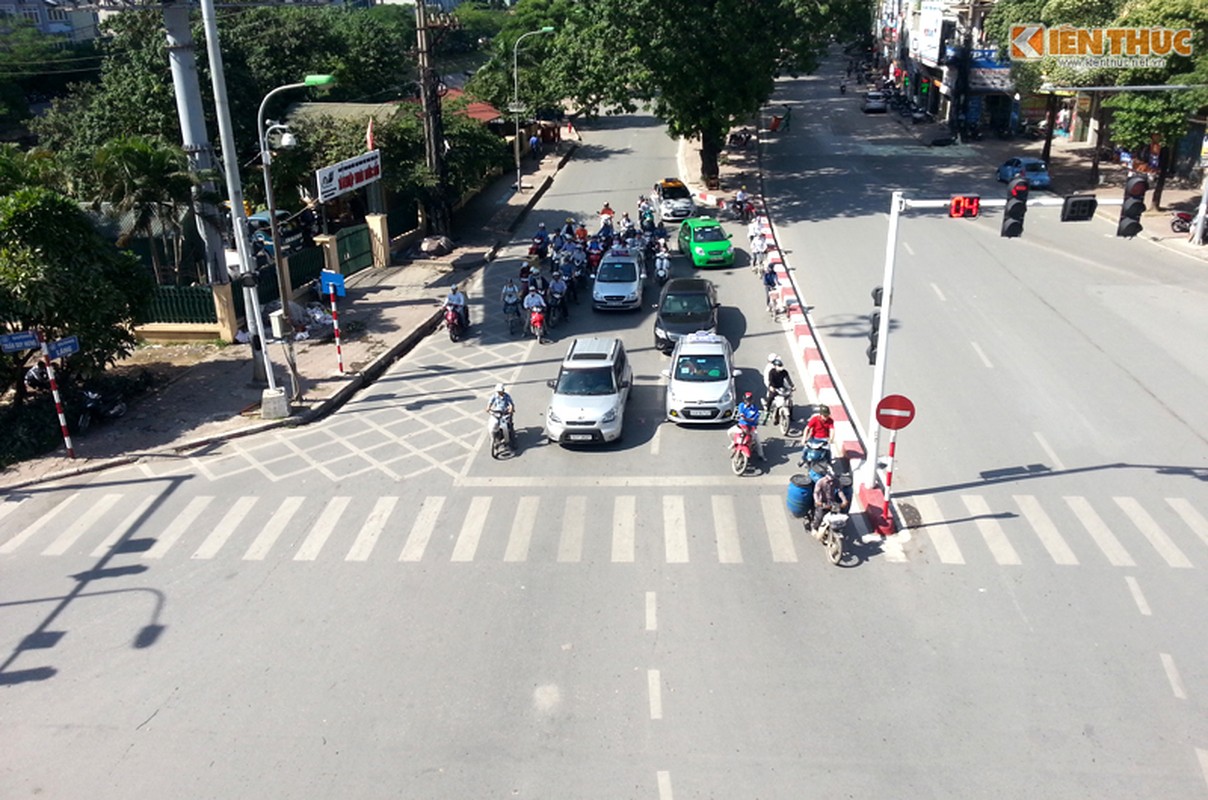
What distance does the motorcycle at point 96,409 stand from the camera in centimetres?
1891

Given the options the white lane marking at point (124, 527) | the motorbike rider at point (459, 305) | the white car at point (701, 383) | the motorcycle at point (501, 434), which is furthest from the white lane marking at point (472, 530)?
the motorbike rider at point (459, 305)

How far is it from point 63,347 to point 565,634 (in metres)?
12.4

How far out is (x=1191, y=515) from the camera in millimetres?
14422

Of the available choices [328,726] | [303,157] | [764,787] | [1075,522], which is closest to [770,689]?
[764,787]

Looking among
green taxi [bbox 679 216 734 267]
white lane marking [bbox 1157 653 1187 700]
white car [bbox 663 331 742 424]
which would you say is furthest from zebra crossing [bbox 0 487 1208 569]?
green taxi [bbox 679 216 734 267]

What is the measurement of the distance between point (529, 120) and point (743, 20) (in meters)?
21.6

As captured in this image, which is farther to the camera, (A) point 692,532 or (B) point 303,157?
(B) point 303,157

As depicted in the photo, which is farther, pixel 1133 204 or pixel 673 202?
pixel 673 202

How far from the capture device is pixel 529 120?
5569 centimetres

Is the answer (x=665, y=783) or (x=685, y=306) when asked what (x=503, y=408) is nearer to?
(x=685, y=306)

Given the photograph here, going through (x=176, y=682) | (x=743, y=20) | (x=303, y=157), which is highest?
(x=743, y=20)

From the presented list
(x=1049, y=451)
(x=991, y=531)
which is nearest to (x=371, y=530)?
(x=991, y=531)

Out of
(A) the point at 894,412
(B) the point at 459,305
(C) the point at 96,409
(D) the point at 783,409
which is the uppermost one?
(A) the point at 894,412

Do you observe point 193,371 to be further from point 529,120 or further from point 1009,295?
point 529,120
